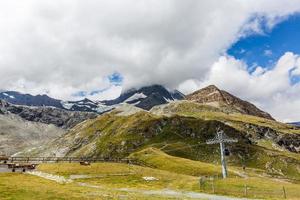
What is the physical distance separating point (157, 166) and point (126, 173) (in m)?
59.2

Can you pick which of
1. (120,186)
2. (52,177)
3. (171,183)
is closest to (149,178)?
(171,183)

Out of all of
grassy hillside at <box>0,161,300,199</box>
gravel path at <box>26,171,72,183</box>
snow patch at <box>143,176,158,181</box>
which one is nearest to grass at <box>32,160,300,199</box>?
grassy hillside at <box>0,161,300,199</box>

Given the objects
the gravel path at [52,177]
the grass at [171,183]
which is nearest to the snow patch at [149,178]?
the grass at [171,183]

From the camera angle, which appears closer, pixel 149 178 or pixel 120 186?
pixel 120 186

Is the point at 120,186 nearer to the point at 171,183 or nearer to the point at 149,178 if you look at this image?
Answer: the point at 171,183

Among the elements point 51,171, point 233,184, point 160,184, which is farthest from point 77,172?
point 233,184

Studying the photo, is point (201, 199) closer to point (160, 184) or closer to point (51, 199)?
point (51, 199)

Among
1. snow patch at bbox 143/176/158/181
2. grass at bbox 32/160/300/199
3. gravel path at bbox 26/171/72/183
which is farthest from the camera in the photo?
snow patch at bbox 143/176/158/181

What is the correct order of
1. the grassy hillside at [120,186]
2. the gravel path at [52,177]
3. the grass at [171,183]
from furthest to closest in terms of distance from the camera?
the gravel path at [52,177] → the grass at [171,183] → the grassy hillside at [120,186]

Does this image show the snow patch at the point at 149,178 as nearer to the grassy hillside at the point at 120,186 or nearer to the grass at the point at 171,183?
the grassy hillside at the point at 120,186

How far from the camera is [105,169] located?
140 metres

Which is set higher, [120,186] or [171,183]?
[171,183]

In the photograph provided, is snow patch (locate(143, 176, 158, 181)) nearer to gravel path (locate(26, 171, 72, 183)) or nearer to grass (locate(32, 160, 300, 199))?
grass (locate(32, 160, 300, 199))

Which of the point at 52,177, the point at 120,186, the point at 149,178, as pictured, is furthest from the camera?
the point at 149,178
